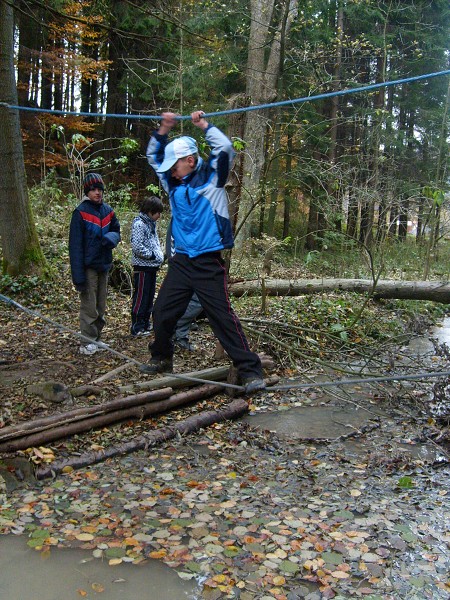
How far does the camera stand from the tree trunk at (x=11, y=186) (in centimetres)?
856

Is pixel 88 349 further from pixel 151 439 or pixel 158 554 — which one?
pixel 158 554

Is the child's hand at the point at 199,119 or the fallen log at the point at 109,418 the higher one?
the child's hand at the point at 199,119

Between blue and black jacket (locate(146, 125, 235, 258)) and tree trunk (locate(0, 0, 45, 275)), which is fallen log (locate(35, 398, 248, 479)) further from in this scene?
tree trunk (locate(0, 0, 45, 275))

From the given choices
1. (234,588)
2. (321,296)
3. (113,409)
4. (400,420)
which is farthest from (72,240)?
(321,296)

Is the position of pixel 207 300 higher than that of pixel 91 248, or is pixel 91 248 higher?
pixel 91 248

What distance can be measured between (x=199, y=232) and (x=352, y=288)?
22.0 feet

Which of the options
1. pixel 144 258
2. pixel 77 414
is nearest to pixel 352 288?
pixel 144 258

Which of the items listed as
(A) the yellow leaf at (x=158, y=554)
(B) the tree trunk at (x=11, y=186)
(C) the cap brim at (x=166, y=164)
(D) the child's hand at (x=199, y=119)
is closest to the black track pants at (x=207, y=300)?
(C) the cap brim at (x=166, y=164)

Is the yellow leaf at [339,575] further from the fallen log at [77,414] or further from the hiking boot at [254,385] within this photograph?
the fallen log at [77,414]

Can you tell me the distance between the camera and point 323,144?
20812 millimetres

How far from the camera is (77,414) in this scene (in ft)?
15.9

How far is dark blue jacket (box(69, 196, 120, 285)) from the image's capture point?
21.3 ft

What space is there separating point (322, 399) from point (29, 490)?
346cm

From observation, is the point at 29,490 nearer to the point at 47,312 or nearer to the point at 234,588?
the point at 234,588
